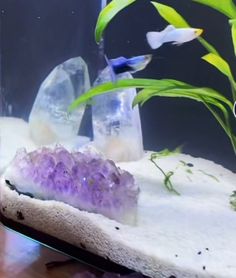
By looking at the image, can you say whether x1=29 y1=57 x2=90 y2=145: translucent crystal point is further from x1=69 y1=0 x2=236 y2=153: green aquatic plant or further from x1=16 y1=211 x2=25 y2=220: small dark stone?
x1=16 y1=211 x2=25 y2=220: small dark stone

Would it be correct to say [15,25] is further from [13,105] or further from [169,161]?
[169,161]

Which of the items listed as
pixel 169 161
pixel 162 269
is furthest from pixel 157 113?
pixel 162 269

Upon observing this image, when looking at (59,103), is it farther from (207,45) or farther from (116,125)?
(207,45)

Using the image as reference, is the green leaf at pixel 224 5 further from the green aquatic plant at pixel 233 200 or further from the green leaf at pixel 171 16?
the green aquatic plant at pixel 233 200

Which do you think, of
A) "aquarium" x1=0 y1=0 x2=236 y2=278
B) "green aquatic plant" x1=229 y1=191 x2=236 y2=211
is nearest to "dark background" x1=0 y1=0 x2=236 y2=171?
"aquarium" x1=0 y1=0 x2=236 y2=278

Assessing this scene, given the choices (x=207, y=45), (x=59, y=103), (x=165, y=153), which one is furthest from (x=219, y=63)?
(x=59, y=103)

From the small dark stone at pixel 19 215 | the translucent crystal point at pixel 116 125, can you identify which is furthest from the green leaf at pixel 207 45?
the small dark stone at pixel 19 215
